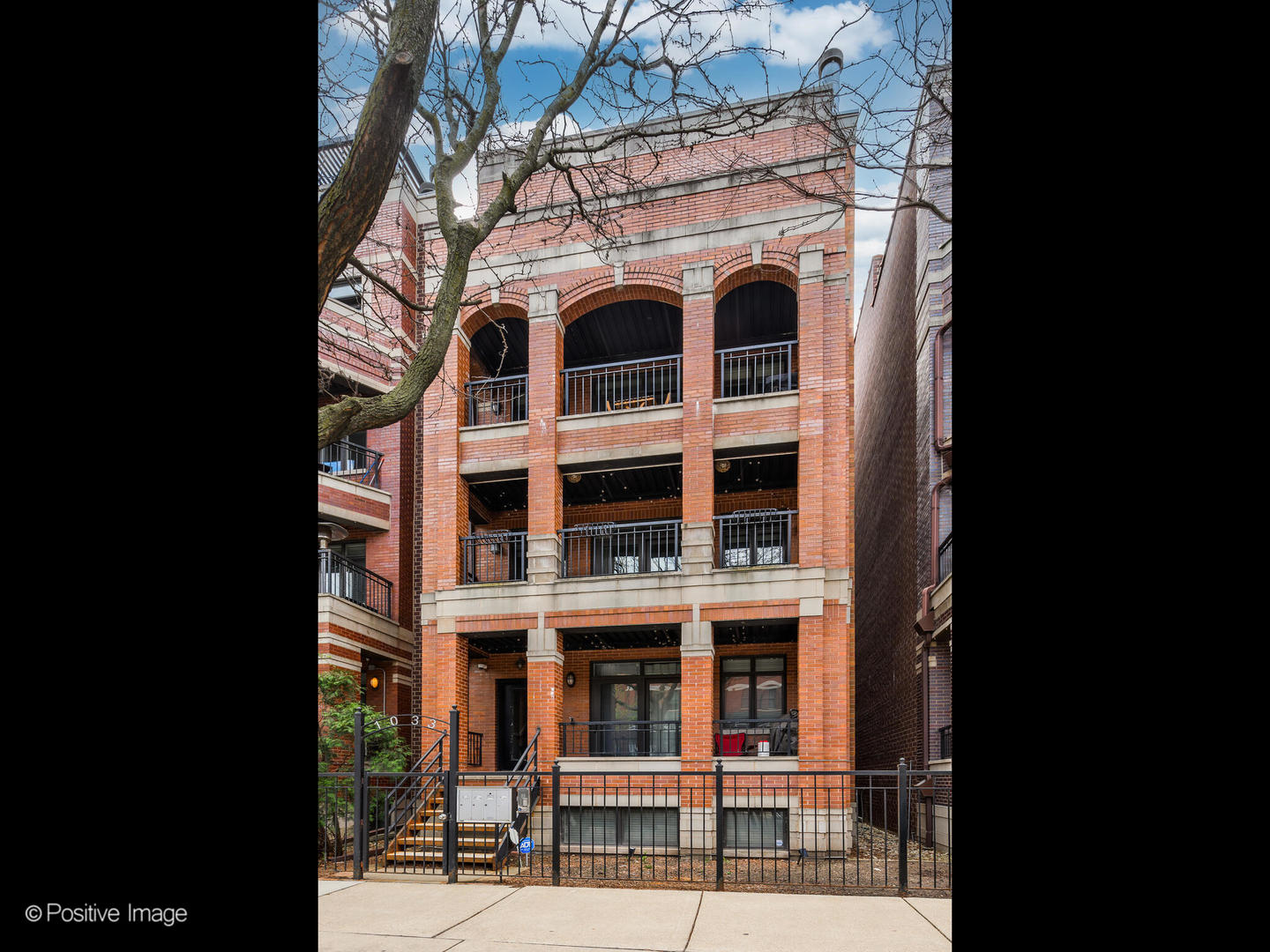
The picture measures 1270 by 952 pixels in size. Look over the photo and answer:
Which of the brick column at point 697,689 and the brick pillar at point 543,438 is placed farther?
the brick pillar at point 543,438

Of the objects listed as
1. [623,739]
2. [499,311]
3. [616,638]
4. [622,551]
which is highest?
[499,311]

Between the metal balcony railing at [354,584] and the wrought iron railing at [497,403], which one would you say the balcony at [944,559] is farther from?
the metal balcony railing at [354,584]

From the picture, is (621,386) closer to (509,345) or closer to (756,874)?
(509,345)

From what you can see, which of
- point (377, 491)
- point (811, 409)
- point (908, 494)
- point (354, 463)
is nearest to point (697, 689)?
point (811, 409)

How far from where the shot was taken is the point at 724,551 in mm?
14352

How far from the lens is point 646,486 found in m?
15.4

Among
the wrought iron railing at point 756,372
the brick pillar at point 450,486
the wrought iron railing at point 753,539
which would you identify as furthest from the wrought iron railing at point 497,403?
the wrought iron railing at point 753,539

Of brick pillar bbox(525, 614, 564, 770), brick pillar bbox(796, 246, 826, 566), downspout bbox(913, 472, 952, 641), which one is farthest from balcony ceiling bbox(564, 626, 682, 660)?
downspout bbox(913, 472, 952, 641)

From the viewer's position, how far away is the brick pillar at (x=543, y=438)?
44.5ft

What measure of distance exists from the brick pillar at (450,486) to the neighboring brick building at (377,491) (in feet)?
4.20

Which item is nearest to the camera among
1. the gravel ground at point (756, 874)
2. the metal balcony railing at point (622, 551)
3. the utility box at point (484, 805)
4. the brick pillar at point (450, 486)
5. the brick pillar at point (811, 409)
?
the gravel ground at point (756, 874)

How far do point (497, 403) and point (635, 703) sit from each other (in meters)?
5.81

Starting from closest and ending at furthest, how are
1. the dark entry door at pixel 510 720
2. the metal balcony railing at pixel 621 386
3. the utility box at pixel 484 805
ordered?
the utility box at pixel 484 805, the metal balcony railing at pixel 621 386, the dark entry door at pixel 510 720
